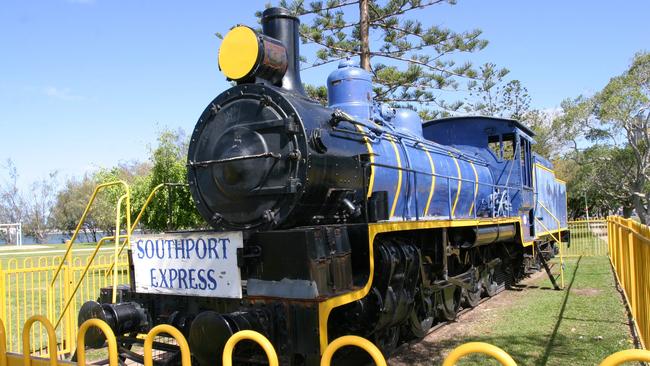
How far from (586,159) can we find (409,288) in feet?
122

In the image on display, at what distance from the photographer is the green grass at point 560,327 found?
6.14m

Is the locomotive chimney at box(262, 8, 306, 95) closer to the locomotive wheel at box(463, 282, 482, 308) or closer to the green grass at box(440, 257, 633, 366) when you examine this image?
the green grass at box(440, 257, 633, 366)

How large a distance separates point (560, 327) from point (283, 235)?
16.7 ft

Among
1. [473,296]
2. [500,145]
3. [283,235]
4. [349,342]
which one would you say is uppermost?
[500,145]

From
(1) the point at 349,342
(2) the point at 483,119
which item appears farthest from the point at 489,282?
(1) the point at 349,342

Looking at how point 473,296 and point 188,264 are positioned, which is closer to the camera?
point 188,264

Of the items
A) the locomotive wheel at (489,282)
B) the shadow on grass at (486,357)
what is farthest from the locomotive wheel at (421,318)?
the locomotive wheel at (489,282)

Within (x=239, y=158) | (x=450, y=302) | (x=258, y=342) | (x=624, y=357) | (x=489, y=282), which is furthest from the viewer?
(x=489, y=282)

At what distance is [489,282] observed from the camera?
10.3m

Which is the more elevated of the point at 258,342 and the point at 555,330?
the point at 258,342

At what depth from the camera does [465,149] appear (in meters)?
10.9

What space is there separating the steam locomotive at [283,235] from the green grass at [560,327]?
121 centimetres

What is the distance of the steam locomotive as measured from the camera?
436 cm

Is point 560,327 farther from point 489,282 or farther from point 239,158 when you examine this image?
point 239,158
